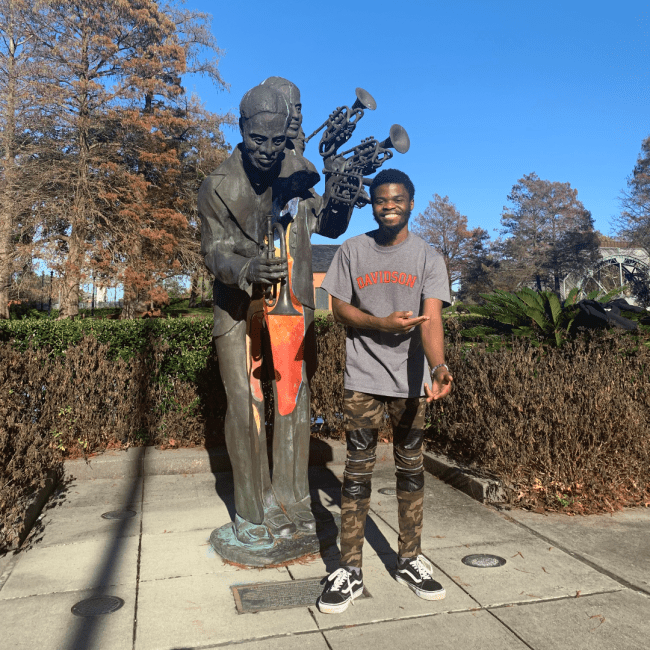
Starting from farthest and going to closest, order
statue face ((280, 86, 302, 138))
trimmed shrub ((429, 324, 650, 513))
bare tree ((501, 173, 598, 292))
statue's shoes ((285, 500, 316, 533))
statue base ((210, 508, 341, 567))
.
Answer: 1. bare tree ((501, 173, 598, 292))
2. trimmed shrub ((429, 324, 650, 513))
3. statue's shoes ((285, 500, 316, 533))
4. statue face ((280, 86, 302, 138))
5. statue base ((210, 508, 341, 567))

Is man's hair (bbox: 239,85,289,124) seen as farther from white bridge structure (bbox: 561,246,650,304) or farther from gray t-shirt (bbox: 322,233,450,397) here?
white bridge structure (bbox: 561,246,650,304)

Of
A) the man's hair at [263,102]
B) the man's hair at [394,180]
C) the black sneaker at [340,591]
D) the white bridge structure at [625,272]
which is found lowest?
the black sneaker at [340,591]

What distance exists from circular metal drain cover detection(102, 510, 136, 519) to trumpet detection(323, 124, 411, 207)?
9.09 ft

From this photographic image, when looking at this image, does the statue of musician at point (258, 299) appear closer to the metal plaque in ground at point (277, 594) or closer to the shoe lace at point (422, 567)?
the metal plaque in ground at point (277, 594)

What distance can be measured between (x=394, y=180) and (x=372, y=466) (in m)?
1.50

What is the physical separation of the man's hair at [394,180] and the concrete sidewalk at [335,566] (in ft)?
6.92

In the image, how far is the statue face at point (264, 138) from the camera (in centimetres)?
351

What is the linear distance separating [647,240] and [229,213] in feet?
137

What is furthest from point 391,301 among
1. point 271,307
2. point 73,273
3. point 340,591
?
point 73,273

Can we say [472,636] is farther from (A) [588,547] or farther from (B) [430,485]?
(B) [430,485]

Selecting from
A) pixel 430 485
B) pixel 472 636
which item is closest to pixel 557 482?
pixel 430 485

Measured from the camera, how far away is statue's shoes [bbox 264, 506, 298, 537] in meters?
3.76

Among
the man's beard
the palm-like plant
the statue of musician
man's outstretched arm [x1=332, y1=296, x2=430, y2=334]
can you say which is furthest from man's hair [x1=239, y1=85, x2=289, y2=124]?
the palm-like plant

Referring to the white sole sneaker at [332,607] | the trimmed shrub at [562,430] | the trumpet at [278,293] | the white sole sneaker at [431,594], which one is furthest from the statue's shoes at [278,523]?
the trimmed shrub at [562,430]
